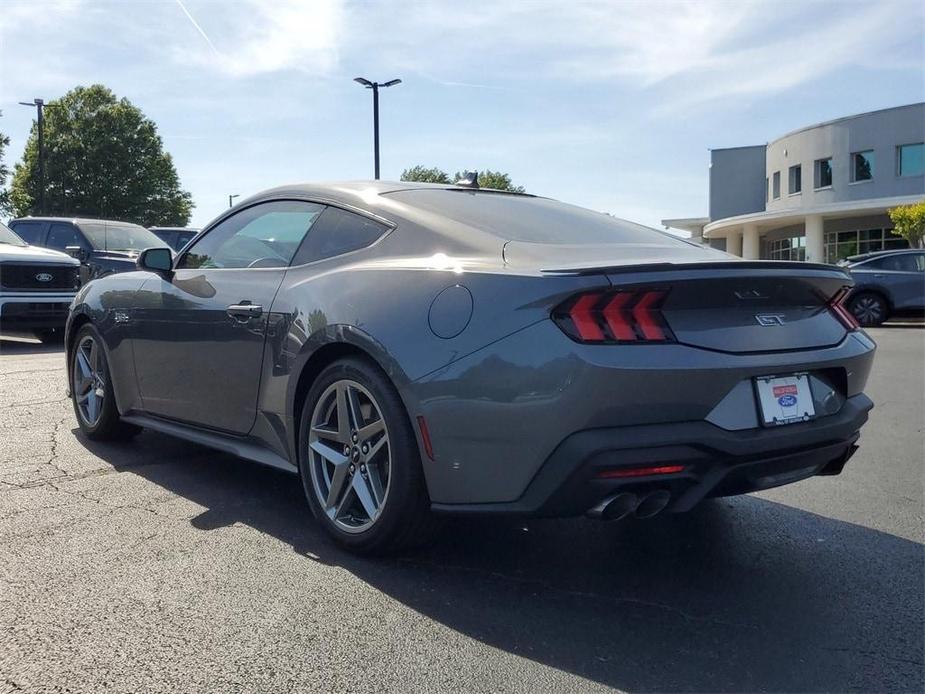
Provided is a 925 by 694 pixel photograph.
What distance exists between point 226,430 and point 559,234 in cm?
182

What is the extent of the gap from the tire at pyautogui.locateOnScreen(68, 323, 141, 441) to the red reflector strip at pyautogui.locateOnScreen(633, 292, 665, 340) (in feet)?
11.3

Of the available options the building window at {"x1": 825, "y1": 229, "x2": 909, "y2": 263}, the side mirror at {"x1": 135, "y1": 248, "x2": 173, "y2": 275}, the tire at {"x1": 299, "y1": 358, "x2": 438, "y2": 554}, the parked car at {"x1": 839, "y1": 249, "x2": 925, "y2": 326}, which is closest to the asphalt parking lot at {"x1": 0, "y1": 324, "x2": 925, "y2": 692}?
the tire at {"x1": 299, "y1": 358, "x2": 438, "y2": 554}

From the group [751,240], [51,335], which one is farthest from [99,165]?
[51,335]

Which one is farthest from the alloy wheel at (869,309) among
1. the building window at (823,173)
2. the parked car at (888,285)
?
the building window at (823,173)

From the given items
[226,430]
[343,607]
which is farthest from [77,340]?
[343,607]

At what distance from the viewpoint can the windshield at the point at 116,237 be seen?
1405cm

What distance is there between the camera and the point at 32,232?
1468 cm

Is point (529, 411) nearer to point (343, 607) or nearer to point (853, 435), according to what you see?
point (343, 607)

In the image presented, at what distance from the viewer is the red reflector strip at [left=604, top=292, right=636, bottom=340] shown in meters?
2.85

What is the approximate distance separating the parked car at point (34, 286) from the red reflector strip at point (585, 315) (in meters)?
10.2

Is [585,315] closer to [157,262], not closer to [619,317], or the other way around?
[619,317]

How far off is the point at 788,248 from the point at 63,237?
137 ft

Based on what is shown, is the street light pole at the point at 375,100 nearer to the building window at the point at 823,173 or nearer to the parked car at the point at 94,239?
the parked car at the point at 94,239

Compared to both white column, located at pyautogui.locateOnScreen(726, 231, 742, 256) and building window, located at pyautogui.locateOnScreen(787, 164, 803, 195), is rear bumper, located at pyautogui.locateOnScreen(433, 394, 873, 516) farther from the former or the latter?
white column, located at pyautogui.locateOnScreen(726, 231, 742, 256)
